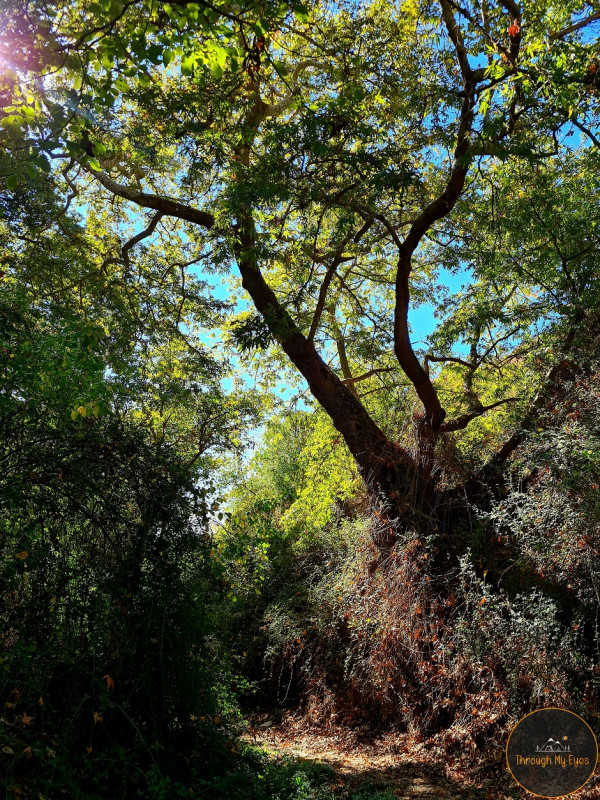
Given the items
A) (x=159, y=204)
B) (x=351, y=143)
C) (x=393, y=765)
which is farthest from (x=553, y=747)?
(x=159, y=204)

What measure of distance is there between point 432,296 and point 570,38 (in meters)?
5.16

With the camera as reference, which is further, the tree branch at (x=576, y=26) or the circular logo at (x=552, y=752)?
the tree branch at (x=576, y=26)

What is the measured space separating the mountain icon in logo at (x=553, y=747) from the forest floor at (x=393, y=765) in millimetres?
398

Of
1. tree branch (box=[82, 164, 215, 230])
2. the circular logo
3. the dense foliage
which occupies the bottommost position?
the circular logo

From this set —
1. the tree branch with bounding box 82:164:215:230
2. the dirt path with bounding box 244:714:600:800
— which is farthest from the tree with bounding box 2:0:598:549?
the dirt path with bounding box 244:714:600:800

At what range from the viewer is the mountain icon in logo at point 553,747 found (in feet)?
14.9

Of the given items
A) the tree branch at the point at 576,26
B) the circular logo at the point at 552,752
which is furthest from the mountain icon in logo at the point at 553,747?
the tree branch at the point at 576,26

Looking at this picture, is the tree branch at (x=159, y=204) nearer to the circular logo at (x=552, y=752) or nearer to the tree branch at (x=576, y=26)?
the tree branch at (x=576, y=26)

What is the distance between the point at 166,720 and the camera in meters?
4.35

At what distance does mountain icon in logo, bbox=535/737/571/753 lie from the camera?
4.54 m

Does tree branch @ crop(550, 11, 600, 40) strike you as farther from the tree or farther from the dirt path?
the dirt path

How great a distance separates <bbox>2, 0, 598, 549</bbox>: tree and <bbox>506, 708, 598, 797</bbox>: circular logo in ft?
8.65

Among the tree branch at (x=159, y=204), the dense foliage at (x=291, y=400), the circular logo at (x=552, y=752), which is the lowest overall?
the circular logo at (x=552, y=752)

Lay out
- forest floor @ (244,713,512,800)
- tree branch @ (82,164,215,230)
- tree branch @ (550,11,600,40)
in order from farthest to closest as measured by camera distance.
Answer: tree branch @ (82,164,215,230)
tree branch @ (550,11,600,40)
forest floor @ (244,713,512,800)
